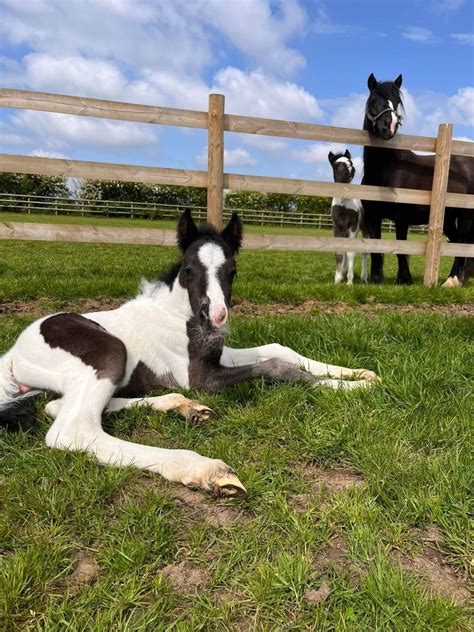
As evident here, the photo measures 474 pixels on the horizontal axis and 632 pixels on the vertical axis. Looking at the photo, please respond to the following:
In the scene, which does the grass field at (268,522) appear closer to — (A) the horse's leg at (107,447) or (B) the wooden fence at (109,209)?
(A) the horse's leg at (107,447)

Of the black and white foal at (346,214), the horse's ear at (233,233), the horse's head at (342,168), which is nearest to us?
the horse's ear at (233,233)

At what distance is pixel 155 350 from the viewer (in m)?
3.23

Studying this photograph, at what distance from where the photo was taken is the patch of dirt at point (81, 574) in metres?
1.58

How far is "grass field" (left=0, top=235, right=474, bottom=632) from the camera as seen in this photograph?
58.4 inches

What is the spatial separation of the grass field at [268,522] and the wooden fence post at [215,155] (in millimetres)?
3780

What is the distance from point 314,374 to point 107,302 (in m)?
3.44

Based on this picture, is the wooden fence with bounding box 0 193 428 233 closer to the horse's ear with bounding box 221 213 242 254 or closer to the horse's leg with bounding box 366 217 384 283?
the horse's leg with bounding box 366 217 384 283

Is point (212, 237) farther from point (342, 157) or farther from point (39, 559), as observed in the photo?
point (342, 157)

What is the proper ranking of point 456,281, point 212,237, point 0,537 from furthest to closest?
point 456,281, point 212,237, point 0,537

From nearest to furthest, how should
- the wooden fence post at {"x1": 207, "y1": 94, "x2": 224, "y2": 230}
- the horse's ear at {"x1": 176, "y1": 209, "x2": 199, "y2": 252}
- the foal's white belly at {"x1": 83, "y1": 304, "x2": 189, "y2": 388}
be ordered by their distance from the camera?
the foal's white belly at {"x1": 83, "y1": 304, "x2": 189, "y2": 388} < the horse's ear at {"x1": 176, "y1": 209, "x2": 199, "y2": 252} < the wooden fence post at {"x1": 207, "y1": 94, "x2": 224, "y2": 230}

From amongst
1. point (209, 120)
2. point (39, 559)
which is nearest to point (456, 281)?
point (209, 120)

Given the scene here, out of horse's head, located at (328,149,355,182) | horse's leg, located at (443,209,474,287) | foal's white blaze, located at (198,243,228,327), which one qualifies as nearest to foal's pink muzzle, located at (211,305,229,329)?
foal's white blaze, located at (198,243,228,327)

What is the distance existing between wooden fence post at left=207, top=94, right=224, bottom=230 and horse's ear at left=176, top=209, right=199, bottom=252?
298cm

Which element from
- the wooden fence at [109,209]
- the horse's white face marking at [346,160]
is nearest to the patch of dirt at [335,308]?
the horse's white face marking at [346,160]
